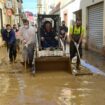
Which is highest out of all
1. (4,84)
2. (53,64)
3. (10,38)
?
(10,38)

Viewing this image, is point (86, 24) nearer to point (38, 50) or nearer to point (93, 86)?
point (38, 50)

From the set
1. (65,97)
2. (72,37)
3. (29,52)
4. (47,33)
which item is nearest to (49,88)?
(65,97)

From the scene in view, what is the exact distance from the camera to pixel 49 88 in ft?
31.4

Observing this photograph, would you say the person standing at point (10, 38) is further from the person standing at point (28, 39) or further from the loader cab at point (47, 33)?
the loader cab at point (47, 33)

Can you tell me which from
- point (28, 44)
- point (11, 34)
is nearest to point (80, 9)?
point (11, 34)

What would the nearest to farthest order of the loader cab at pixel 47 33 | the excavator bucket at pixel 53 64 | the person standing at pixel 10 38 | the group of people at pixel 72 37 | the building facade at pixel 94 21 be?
the excavator bucket at pixel 53 64 < the group of people at pixel 72 37 < the loader cab at pixel 47 33 < the person standing at pixel 10 38 < the building facade at pixel 94 21

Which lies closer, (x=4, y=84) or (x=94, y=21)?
(x=4, y=84)

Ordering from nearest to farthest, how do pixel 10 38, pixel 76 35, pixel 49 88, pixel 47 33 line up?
pixel 49 88 → pixel 76 35 → pixel 47 33 → pixel 10 38

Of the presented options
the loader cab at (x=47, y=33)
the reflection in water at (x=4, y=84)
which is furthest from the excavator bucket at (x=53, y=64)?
the reflection in water at (x=4, y=84)

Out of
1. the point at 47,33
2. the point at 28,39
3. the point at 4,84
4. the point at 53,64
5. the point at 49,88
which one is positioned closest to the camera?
the point at 49,88

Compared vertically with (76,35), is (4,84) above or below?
below

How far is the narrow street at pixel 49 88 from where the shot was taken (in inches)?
320

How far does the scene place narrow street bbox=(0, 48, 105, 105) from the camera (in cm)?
814

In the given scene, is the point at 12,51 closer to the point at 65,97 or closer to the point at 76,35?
the point at 76,35
